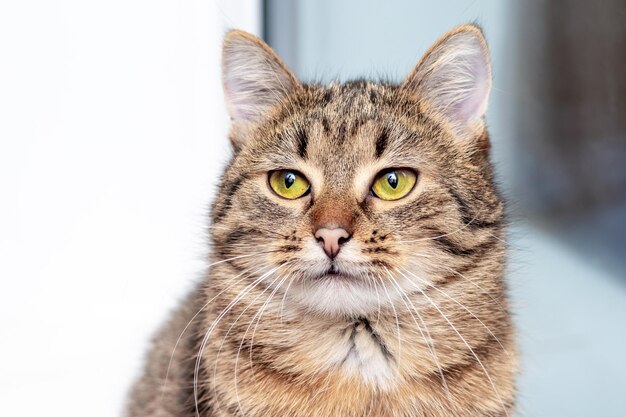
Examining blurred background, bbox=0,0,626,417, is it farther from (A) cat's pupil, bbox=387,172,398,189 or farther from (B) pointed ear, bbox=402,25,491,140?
(A) cat's pupil, bbox=387,172,398,189

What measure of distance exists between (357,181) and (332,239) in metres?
0.15

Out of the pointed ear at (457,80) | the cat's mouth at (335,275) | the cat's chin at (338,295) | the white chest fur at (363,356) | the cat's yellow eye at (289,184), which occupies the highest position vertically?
the pointed ear at (457,80)

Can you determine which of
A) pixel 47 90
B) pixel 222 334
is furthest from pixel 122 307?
pixel 222 334

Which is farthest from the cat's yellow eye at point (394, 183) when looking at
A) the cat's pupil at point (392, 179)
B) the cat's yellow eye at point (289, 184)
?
the cat's yellow eye at point (289, 184)

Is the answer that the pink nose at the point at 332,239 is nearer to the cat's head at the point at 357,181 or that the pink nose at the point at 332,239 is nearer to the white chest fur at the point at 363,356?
the cat's head at the point at 357,181

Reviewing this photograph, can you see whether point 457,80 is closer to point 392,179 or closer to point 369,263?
point 392,179

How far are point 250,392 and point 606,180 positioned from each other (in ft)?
2.85

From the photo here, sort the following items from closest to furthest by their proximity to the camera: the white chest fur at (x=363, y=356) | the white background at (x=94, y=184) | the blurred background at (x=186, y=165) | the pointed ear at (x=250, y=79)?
the white chest fur at (x=363, y=356)
the pointed ear at (x=250, y=79)
the blurred background at (x=186, y=165)
the white background at (x=94, y=184)

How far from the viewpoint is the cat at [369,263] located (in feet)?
3.57

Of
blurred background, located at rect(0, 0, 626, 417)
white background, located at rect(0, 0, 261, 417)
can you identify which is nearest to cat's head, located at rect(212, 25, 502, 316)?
blurred background, located at rect(0, 0, 626, 417)

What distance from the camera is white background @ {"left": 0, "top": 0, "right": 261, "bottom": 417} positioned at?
1918 mm

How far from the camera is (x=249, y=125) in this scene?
1343mm

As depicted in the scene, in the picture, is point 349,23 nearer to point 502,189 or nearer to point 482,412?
point 502,189

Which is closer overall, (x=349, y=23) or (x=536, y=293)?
(x=536, y=293)
